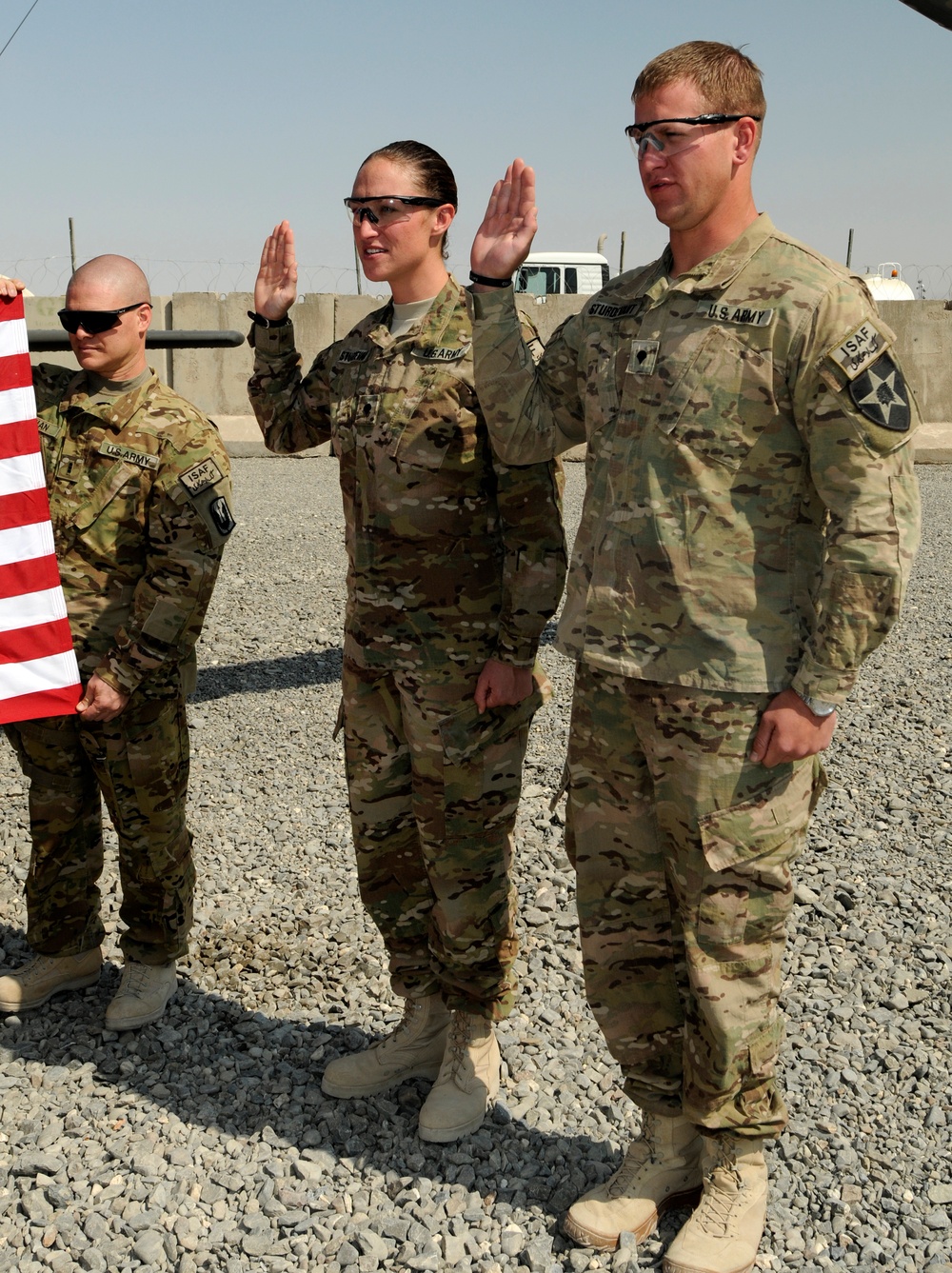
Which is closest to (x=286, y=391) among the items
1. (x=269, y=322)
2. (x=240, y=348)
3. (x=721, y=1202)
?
(x=269, y=322)

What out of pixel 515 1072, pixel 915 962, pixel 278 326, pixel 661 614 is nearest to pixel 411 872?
pixel 515 1072

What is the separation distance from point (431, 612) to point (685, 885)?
2.86 feet

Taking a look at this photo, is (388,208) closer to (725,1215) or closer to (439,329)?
(439,329)

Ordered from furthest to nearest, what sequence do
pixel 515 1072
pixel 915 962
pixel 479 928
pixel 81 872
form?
pixel 915 962 → pixel 81 872 → pixel 515 1072 → pixel 479 928

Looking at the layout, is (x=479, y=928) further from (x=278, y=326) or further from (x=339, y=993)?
(x=278, y=326)

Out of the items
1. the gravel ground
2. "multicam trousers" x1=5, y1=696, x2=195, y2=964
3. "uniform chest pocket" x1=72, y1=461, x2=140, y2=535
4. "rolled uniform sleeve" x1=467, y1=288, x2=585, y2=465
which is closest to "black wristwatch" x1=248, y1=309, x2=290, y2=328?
"uniform chest pocket" x1=72, y1=461, x2=140, y2=535

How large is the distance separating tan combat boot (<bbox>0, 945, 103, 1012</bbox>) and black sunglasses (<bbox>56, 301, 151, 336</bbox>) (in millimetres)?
1717

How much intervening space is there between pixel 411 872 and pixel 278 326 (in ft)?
4.54

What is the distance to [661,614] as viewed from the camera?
7.89 ft

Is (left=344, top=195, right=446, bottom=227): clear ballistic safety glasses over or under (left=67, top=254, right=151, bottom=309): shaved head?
over

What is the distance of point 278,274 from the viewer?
10.2 ft

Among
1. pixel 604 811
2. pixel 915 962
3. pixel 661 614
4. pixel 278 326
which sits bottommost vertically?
pixel 915 962

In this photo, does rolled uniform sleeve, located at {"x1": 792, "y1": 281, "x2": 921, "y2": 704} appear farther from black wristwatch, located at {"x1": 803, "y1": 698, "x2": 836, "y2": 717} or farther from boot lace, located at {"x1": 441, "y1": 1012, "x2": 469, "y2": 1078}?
boot lace, located at {"x1": 441, "y1": 1012, "x2": 469, "y2": 1078}

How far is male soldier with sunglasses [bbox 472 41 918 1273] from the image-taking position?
2234mm
